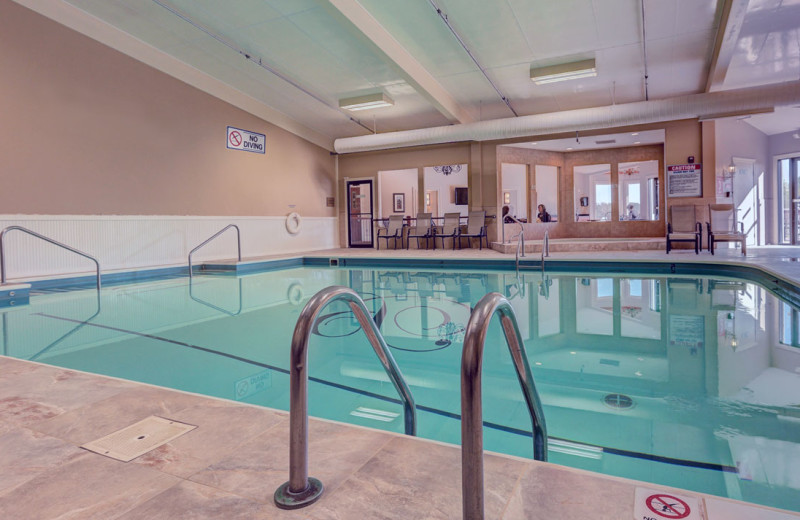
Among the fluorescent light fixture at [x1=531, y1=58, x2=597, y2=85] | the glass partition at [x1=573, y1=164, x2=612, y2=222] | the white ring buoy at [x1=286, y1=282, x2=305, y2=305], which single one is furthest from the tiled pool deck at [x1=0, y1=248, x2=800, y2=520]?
the glass partition at [x1=573, y1=164, x2=612, y2=222]

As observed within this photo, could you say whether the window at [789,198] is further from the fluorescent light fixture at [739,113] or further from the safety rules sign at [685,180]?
the fluorescent light fixture at [739,113]

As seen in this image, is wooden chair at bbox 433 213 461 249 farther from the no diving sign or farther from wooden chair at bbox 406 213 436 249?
the no diving sign

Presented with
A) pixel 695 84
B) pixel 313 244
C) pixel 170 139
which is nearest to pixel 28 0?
pixel 170 139

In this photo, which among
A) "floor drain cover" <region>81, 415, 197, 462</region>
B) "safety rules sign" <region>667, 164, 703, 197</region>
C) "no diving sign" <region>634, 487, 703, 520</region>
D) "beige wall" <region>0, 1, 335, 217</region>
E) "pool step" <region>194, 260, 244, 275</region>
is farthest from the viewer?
"safety rules sign" <region>667, 164, 703, 197</region>

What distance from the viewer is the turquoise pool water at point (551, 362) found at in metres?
1.81

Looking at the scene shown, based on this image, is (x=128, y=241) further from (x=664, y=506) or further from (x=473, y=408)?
(x=664, y=506)

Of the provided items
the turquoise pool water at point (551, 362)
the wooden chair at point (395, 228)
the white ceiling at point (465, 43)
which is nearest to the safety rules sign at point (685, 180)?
the white ceiling at point (465, 43)

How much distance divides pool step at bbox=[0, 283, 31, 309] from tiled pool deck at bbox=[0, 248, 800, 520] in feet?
14.3

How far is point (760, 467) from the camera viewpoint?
1621 mm

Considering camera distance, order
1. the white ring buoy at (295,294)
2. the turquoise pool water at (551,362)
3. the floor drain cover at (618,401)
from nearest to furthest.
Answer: the turquoise pool water at (551,362)
the floor drain cover at (618,401)
the white ring buoy at (295,294)

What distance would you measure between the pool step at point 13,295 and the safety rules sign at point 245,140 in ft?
16.4

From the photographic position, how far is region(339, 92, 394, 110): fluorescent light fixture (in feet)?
29.5

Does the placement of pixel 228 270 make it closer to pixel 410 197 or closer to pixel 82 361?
pixel 82 361

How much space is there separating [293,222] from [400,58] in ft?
17.7
